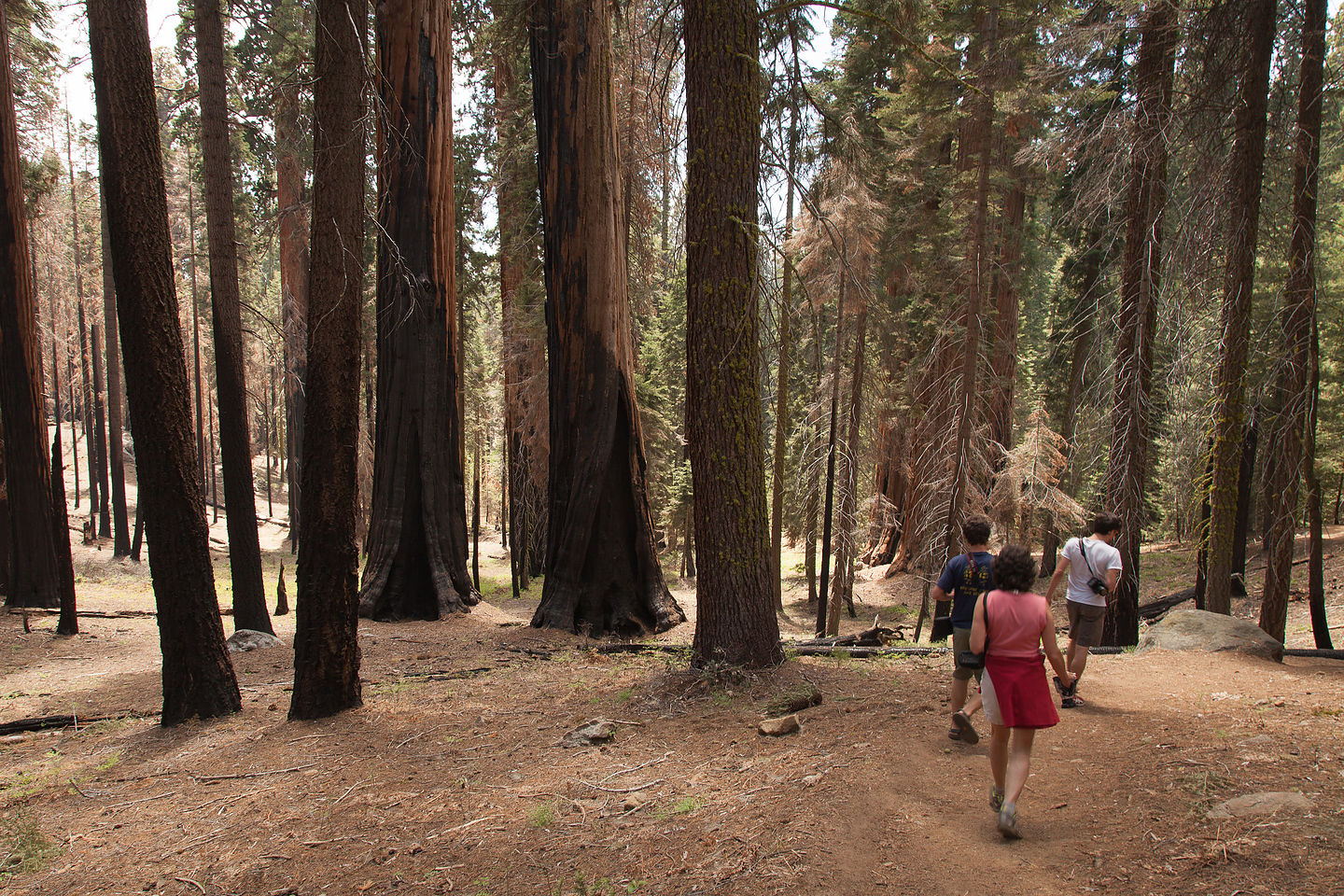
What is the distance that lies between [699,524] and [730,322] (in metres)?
1.85

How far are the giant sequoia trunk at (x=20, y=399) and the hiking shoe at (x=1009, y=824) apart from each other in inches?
571

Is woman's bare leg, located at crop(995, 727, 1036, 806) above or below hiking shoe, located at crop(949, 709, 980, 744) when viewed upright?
above

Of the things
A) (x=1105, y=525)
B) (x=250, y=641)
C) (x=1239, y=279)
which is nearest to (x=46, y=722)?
(x=250, y=641)

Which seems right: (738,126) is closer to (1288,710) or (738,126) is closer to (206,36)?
(1288,710)

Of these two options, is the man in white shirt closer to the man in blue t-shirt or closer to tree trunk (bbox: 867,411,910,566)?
the man in blue t-shirt

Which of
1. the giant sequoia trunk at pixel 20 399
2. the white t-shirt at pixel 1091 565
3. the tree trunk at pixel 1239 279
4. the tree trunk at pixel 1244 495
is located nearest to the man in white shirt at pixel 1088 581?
the white t-shirt at pixel 1091 565

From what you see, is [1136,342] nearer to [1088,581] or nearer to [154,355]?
[1088,581]

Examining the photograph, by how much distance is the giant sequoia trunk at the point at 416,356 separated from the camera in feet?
38.5

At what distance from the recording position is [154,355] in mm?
6246

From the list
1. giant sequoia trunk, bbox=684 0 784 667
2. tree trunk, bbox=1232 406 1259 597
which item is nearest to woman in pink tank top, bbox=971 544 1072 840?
giant sequoia trunk, bbox=684 0 784 667

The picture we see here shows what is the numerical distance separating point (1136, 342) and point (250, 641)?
1252cm

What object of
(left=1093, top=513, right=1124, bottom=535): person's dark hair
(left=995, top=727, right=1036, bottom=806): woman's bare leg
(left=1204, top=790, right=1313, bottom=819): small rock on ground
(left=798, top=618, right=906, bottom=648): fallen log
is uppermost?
(left=1093, top=513, right=1124, bottom=535): person's dark hair

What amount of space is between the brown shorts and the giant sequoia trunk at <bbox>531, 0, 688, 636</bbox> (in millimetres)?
5860

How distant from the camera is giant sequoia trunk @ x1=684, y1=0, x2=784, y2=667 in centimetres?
648
